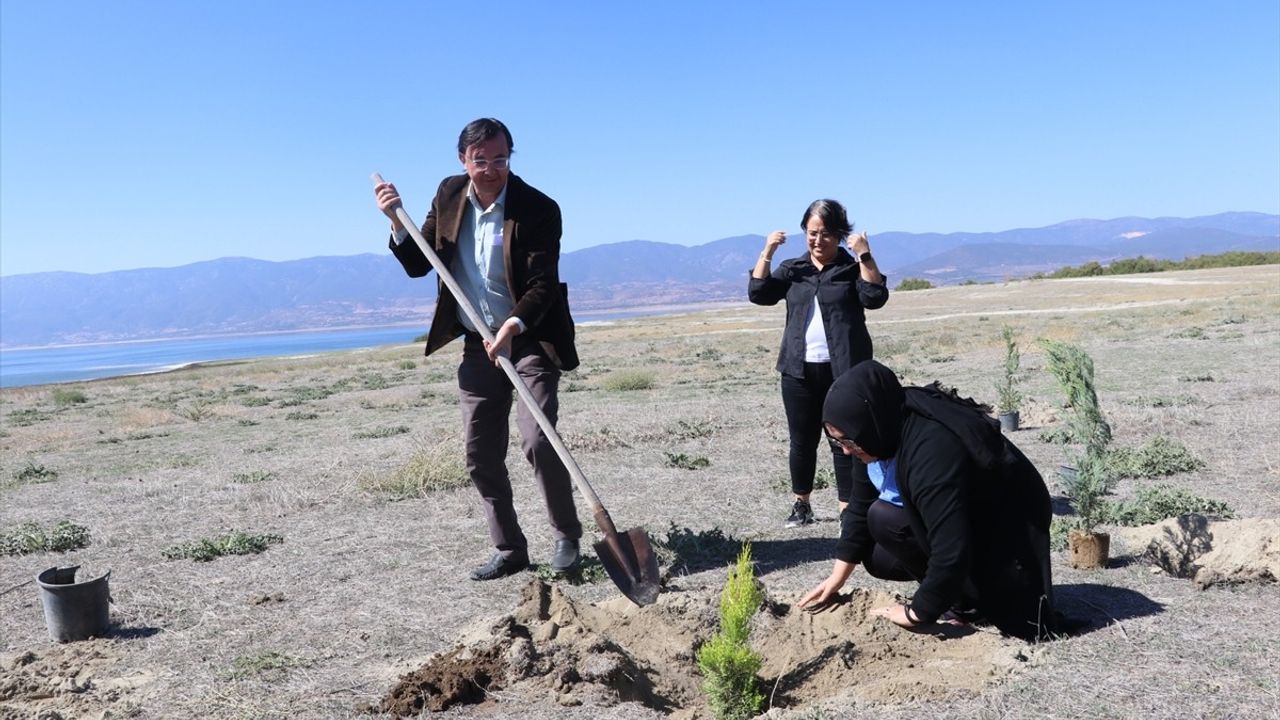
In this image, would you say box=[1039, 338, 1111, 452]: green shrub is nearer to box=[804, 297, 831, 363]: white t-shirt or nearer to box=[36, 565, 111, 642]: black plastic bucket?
box=[804, 297, 831, 363]: white t-shirt

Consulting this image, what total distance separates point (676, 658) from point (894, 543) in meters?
1.06

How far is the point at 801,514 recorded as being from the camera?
6.19 meters

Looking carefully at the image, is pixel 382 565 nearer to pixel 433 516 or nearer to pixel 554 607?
pixel 433 516

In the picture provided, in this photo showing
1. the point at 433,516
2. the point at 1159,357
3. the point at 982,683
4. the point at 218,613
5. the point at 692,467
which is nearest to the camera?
the point at 982,683

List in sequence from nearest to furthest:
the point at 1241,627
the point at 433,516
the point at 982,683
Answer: the point at 982,683, the point at 1241,627, the point at 433,516

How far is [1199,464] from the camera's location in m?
7.32

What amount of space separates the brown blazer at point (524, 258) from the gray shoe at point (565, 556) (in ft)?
3.17

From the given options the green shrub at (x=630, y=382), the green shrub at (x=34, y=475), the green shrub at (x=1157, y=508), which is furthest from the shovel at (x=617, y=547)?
the green shrub at (x=630, y=382)

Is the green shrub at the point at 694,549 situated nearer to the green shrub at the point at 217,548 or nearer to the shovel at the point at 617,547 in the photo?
the shovel at the point at 617,547

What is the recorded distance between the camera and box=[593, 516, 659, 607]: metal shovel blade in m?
4.38

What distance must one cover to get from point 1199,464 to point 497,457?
5420 millimetres

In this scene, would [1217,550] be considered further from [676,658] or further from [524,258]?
[524,258]

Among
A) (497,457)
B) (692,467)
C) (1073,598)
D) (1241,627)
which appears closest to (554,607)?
(497,457)

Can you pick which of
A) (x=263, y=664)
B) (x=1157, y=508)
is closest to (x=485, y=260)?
(x=263, y=664)
